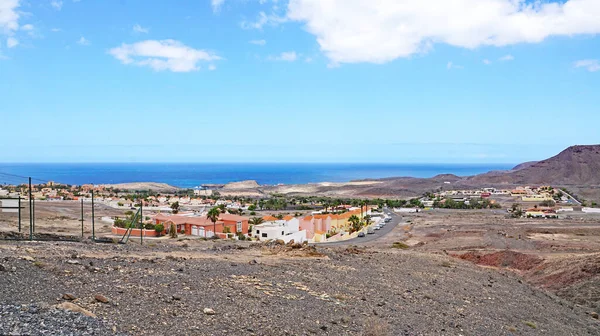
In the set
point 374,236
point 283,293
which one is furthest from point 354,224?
point 283,293

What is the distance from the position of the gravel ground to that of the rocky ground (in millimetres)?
28

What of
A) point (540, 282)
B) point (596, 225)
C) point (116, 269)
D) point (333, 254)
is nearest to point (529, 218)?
point (596, 225)

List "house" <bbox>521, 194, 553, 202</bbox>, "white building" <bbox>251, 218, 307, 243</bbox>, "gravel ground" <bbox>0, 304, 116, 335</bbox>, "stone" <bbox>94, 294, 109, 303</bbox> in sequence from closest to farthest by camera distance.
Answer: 1. "gravel ground" <bbox>0, 304, 116, 335</bbox>
2. "stone" <bbox>94, 294, 109, 303</bbox>
3. "white building" <bbox>251, 218, 307, 243</bbox>
4. "house" <bbox>521, 194, 553, 202</bbox>

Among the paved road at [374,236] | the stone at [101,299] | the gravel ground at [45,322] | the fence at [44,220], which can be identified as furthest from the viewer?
the paved road at [374,236]

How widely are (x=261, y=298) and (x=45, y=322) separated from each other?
5.89 meters

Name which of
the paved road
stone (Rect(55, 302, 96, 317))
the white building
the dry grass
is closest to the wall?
the white building

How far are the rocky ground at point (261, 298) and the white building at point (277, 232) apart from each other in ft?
77.8

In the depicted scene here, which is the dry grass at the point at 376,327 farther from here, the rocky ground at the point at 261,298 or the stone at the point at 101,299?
the stone at the point at 101,299

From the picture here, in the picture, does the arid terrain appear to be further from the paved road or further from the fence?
the paved road

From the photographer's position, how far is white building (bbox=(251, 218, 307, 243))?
47.1 m

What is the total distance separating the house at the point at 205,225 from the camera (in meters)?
46.7

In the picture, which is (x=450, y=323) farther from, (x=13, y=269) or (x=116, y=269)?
(x=13, y=269)

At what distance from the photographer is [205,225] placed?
155 ft

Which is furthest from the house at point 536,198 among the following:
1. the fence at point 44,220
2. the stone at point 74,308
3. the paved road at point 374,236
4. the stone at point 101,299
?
the stone at point 74,308
